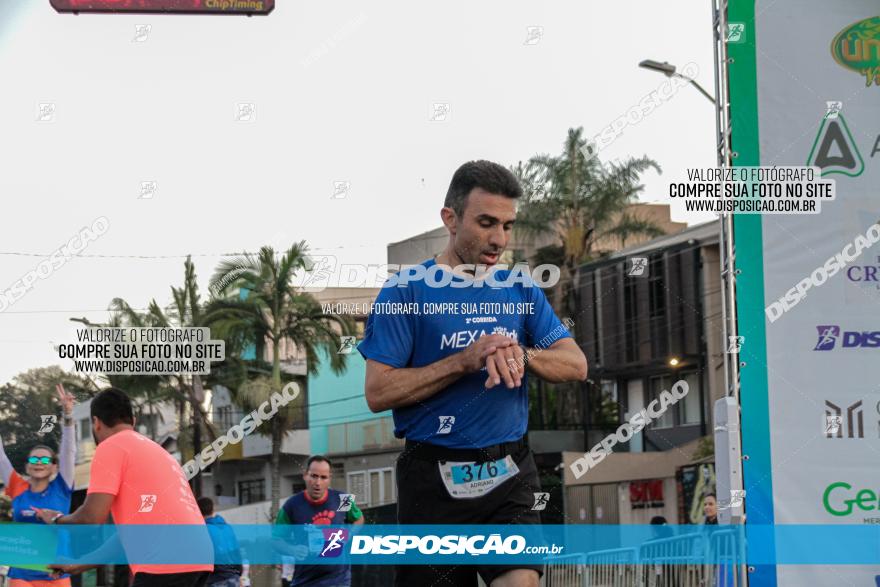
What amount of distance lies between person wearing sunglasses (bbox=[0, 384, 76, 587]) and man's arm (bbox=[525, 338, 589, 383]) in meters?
5.08

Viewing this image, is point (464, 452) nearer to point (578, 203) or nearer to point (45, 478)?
point (45, 478)

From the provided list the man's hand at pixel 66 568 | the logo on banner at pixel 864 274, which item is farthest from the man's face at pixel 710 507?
the man's hand at pixel 66 568

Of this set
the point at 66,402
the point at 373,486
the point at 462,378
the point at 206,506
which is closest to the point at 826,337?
the point at 462,378

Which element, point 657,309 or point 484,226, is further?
point 657,309

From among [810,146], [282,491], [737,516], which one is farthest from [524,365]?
[282,491]

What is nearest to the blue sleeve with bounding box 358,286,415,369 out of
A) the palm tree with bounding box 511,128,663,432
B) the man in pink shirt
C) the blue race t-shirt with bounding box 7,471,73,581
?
the man in pink shirt

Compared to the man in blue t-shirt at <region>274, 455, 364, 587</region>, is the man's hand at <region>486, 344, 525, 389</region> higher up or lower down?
higher up

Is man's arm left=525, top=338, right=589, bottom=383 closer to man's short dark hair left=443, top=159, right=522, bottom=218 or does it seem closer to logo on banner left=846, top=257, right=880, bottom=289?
man's short dark hair left=443, top=159, right=522, bottom=218

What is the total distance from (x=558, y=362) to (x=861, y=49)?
3.62 m

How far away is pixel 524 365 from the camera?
3.96 meters

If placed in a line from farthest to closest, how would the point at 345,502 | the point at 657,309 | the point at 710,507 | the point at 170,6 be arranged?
the point at 657,309, the point at 710,507, the point at 170,6, the point at 345,502

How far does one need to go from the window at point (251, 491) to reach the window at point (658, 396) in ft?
44.9

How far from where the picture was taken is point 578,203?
3114 cm

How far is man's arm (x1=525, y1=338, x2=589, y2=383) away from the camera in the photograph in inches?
160
